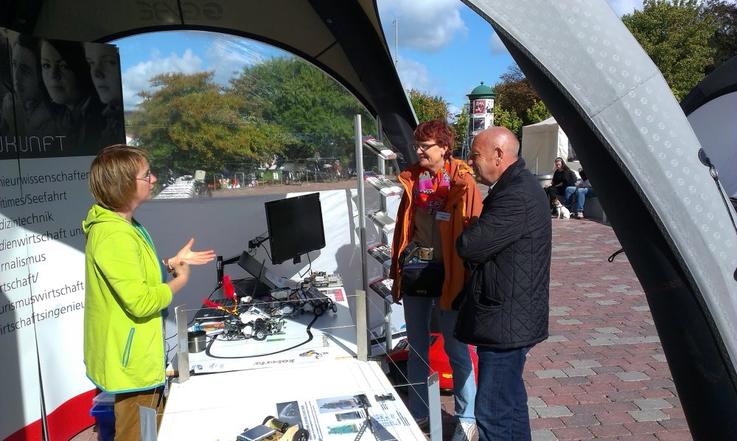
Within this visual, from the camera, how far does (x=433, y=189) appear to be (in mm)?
3098

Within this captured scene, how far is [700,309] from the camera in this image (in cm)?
174

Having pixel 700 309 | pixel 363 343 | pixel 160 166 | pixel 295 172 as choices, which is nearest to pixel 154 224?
pixel 160 166

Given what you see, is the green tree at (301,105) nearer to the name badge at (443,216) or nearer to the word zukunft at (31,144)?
the name badge at (443,216)

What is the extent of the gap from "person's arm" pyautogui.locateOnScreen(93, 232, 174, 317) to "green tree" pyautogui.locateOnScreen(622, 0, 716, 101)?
2916 centimetres

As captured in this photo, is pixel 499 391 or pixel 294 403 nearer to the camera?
pixel 294 403

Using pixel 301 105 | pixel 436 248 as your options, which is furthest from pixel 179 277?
pixel 301 105

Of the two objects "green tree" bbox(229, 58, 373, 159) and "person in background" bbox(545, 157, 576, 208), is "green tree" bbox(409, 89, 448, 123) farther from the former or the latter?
"green tree" bbox(229, 58, 373, 159)

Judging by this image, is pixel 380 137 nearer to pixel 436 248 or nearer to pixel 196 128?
pixel 436 248

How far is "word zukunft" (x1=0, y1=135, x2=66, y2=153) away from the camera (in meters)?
2.91

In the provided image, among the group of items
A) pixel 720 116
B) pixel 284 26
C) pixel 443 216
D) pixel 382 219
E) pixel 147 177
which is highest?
pixel 284 26

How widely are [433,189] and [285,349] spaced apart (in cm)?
122

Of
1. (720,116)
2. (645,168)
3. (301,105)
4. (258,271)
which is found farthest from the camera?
(301,105)

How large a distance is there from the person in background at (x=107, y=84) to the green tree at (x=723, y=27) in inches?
1350

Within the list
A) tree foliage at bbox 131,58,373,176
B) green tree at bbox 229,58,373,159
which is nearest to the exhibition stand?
green tree at bbox 229,58,373,159
